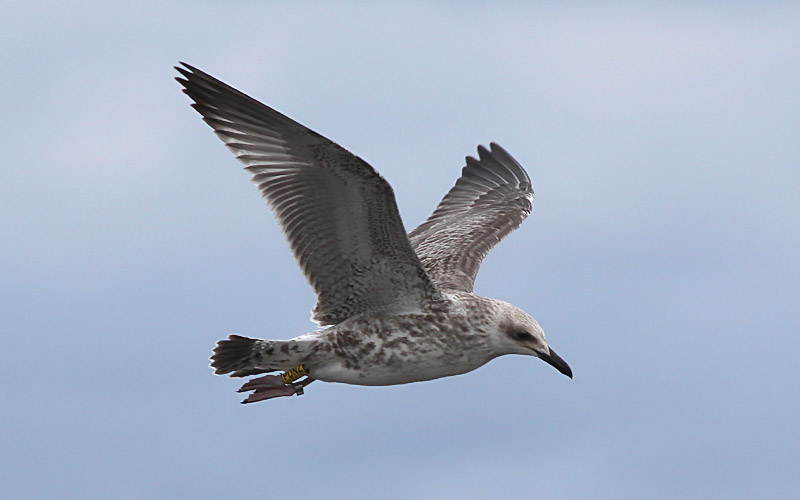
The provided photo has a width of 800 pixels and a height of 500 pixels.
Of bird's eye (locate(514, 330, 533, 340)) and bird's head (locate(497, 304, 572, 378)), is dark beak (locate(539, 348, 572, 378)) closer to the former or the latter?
bird's head (locate(497, 304, 572, 378))

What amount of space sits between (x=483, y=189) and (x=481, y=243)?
2936 mm

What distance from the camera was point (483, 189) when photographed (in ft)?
71.3

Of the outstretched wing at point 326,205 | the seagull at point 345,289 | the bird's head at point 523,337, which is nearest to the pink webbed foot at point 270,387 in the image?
the seagull at point 345,289

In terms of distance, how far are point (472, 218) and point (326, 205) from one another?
5837mm

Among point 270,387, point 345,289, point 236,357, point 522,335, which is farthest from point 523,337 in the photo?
point 236,357

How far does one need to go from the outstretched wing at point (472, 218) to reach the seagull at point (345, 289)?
1.61 m

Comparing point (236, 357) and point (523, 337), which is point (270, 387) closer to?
point (236, 357)

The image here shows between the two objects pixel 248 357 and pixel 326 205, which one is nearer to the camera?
pixel 326 205

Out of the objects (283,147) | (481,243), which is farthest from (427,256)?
(283,147)

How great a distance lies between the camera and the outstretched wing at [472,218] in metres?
18.0

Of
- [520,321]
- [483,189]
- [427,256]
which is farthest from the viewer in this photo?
[483,189]

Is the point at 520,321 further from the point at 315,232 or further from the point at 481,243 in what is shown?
the point at 481,243

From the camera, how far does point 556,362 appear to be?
1549cm

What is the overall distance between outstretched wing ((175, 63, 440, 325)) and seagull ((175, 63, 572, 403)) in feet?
0.04
